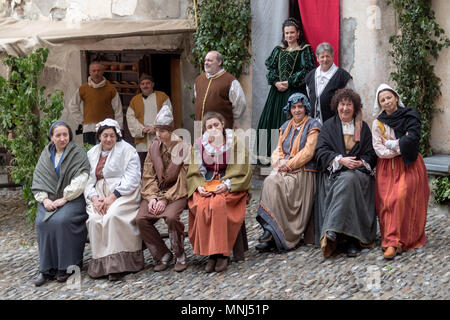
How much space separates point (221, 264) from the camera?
583 centimetres

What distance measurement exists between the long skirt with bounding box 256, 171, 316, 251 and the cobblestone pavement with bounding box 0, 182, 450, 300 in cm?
16

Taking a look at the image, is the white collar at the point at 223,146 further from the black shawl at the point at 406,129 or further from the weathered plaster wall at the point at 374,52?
the weathered plaster wall at the point at 374,52

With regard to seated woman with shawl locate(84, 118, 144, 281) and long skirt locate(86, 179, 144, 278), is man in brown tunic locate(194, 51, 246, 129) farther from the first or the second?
long skirt locate(86, 179, 144, 278)

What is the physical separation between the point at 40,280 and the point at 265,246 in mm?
1947

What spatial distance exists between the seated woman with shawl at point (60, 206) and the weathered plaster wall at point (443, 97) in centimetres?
355

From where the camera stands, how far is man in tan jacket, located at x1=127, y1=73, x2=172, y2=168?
8.55 m

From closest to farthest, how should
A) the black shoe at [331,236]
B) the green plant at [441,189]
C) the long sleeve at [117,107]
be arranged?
the black shoe at [331,236]
the green plant at [441,189]
the long sleeve at [117,107]

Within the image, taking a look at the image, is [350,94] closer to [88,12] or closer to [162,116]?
[162,116]

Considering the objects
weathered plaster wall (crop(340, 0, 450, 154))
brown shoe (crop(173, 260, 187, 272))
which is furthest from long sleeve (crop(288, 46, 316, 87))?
brown shoe (crop(173, 260, 187, 272))

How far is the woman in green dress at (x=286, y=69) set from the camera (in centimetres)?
727

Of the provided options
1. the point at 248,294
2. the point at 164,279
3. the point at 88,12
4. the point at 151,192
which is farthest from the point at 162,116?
the point at 88,12

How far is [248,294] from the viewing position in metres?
5.26

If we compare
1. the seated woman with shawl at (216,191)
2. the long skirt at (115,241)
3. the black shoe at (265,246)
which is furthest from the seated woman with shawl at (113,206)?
the black shoe at (265,246)

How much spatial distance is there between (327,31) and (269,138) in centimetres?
132
